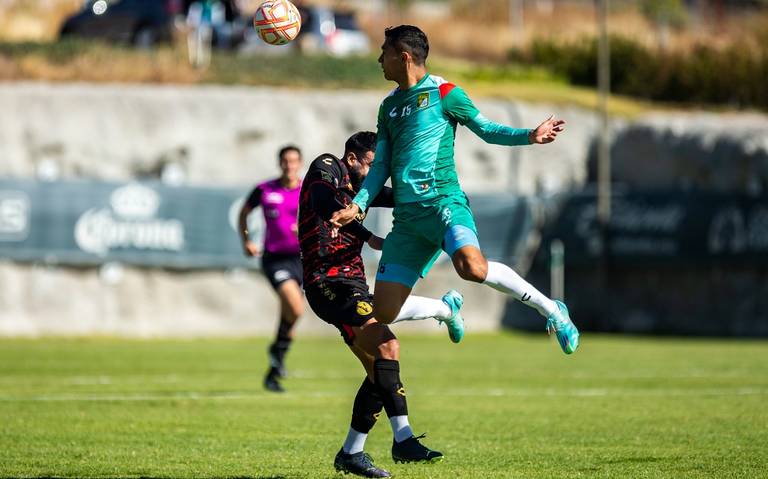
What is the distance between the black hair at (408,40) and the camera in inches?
330

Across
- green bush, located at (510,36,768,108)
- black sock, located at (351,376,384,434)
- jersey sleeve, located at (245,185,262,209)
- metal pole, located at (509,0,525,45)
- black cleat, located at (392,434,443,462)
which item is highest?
metal pole, located at (509,0,525,45)

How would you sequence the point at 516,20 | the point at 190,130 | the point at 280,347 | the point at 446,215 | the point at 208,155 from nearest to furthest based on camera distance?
1. the point at 446,215
2. the point at 280,347
3. the point at 190,130
4. the point at 208,155
5. the point at 516,20

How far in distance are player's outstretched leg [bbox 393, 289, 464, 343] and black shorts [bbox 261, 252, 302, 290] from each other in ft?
19.4

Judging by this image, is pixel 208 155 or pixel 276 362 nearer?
pixel 276 362

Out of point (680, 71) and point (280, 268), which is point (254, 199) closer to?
point (280, 268)

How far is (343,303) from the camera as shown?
8938 mm

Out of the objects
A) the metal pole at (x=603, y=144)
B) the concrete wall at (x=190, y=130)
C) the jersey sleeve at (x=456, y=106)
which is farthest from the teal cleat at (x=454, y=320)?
the metal pole at (x=603, y=144)

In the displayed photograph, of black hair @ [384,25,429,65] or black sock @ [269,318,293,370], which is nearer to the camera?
black hair @ [384,25,429,65]

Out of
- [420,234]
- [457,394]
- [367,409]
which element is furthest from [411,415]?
[420,234]

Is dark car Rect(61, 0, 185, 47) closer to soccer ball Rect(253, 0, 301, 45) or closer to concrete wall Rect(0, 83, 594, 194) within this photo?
concrete wall Rect(0, 83, 594, 194)

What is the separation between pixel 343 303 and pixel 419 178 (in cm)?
115

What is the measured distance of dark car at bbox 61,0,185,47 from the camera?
3612 cm

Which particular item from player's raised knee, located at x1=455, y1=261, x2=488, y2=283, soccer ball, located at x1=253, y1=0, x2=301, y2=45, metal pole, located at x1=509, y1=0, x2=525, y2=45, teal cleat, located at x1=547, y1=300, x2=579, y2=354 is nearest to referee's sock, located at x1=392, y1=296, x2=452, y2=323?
player's raised knee, located at x1=455, y1=261, x2=488, y2=283

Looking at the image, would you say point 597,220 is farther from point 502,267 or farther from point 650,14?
point 650,14
